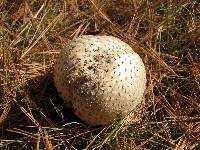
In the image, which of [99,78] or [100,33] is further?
[100,33]

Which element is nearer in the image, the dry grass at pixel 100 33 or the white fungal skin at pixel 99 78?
the white fungal skin at pixel 99 78

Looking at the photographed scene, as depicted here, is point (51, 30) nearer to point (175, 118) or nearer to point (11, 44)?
point (11, 44)

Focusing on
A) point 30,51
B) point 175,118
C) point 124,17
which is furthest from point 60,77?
point 124,17

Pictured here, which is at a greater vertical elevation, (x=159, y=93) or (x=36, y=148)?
(x=159, y=93)

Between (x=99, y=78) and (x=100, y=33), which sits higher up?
(x=100, y=33)

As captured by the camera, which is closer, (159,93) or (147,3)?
(159,93)
